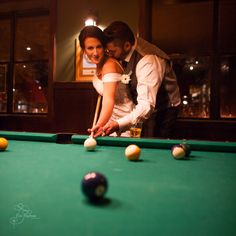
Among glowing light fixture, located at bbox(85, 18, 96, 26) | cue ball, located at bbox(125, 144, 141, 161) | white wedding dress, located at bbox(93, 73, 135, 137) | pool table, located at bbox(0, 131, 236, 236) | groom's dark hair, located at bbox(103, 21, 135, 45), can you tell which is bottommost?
pool table, located at bbox(0, 131, 236, 236)

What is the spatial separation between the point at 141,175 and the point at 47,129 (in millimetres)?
3698

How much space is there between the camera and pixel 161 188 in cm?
94

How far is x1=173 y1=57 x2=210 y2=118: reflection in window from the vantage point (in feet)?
12.9

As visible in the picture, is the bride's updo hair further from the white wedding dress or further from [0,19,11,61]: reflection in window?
[0,19,11,61]: reflection in window

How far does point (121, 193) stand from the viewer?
0.88 meters

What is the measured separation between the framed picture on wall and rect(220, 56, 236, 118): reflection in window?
1792mm

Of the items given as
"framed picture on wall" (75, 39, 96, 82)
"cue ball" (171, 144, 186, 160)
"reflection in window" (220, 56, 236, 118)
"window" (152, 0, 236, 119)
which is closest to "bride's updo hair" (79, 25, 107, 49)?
"framed picture on wall" (75, 39, 96, 82)

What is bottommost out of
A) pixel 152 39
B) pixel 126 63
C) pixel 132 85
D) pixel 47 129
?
pixel 47 129

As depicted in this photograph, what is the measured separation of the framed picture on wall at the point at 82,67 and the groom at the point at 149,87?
86 cm

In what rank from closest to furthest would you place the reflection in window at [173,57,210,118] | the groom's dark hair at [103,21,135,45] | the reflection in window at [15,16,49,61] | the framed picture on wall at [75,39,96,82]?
the groom's dark hair at [103,21,135,45]
the reflection in window at [173,57,210,118]
the framed picture on wall at [75,39,96,82]
the reflection in window at [15,16,49,61]


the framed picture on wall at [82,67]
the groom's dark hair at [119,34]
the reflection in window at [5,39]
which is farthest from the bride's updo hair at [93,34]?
the reflection in window at [5,39]

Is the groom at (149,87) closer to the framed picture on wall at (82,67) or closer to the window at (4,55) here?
the framed picture on wall at (82,67)

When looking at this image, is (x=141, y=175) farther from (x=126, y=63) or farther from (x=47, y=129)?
(x=47, y=129)

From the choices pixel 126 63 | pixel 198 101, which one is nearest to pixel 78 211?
pixel 126 63
